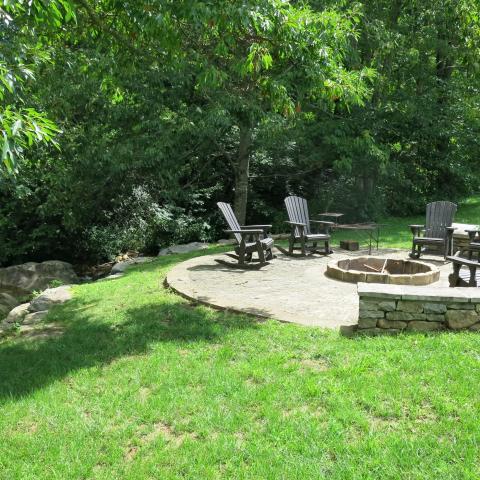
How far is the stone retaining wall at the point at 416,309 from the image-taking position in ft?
13.8

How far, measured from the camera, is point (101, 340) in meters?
4.84

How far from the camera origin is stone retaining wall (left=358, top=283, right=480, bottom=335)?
4.21 m

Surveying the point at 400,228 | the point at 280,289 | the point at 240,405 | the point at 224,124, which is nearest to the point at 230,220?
the point at 280,289

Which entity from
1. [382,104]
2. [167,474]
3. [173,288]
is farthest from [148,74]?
[167,474]

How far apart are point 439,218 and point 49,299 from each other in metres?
Result: 6.24

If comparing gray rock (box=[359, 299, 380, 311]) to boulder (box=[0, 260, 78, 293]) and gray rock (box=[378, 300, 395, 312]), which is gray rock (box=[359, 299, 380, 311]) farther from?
boulder (box=[0, 260, 78, 293])

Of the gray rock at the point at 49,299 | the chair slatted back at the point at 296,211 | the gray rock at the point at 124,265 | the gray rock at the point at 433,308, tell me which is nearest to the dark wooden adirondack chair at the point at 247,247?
the chair slatted back at the point at 296,211

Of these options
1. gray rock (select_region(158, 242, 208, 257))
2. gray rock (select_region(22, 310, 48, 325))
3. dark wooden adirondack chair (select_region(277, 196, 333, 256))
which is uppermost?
dark wooden adirondack chair (select_region(277, 196, 333, 256))

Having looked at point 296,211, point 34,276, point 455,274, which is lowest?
point 34,276

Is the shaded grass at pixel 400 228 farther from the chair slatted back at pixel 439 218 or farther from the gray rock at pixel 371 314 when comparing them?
the gray rock at pixel 371 314

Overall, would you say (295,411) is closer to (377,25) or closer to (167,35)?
(167,35)

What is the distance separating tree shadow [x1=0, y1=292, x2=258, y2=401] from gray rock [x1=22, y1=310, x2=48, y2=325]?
449mm

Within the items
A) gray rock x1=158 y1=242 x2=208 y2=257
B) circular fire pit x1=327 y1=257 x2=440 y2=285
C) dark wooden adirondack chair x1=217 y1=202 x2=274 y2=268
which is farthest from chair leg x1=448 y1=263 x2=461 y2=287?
gray rock x1=158 y1=242 x2=208 y2=257

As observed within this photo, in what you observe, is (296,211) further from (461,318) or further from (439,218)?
(461,318)
